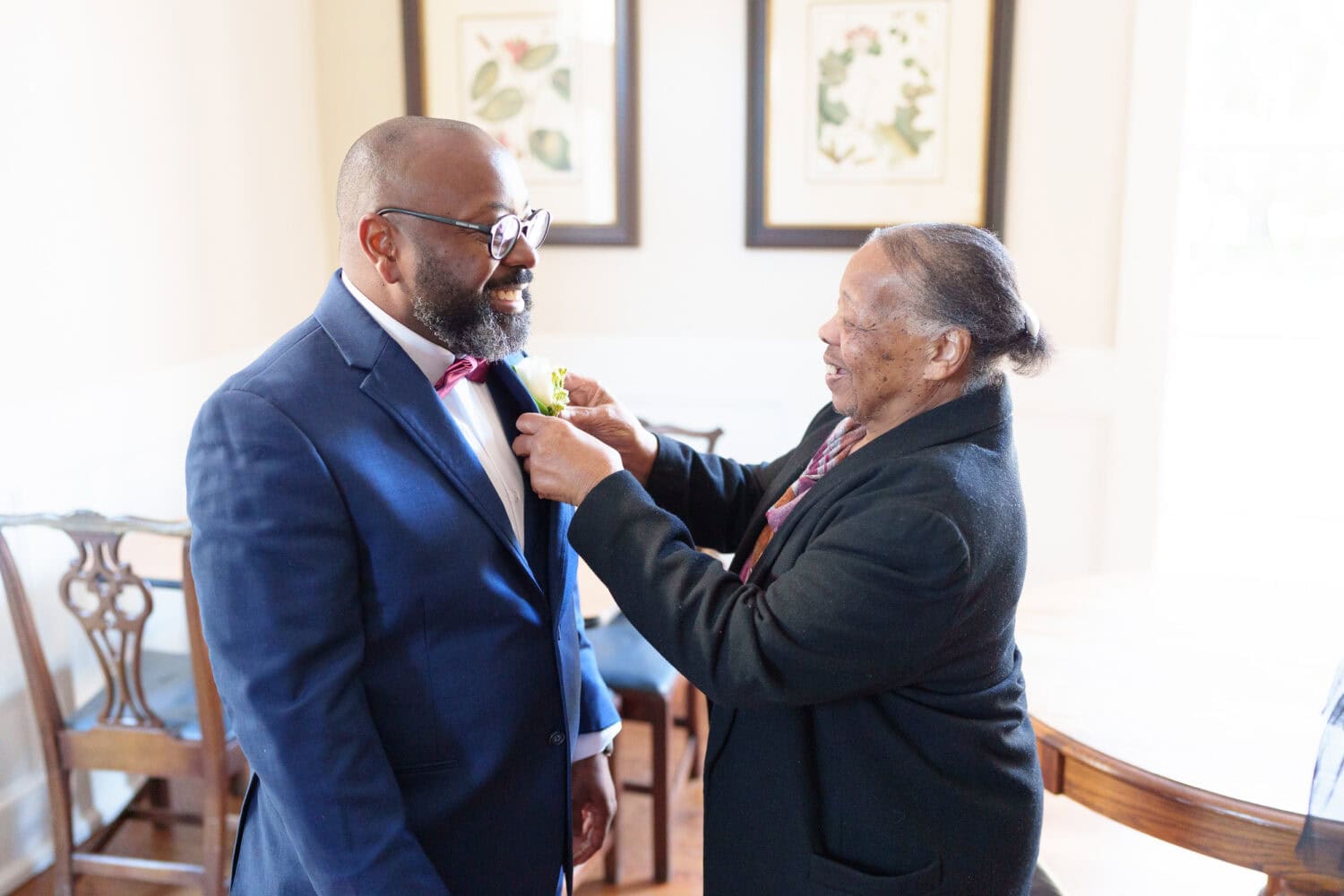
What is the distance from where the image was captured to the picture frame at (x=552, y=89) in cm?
364

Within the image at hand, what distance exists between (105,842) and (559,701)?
1998mm

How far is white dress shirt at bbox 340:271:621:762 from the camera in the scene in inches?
55.2

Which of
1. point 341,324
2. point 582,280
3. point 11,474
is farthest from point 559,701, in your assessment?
point 582,280

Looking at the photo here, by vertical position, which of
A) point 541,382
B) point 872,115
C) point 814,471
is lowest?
point 814,471

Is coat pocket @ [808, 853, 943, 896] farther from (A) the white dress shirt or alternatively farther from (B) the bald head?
(B) the bald head

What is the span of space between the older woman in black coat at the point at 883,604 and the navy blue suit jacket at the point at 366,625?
0.17 metres

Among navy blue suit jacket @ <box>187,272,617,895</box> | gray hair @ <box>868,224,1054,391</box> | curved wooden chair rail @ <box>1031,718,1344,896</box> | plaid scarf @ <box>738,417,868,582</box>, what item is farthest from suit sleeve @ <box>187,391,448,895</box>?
curved wooden chair rail @ <box>1031,718,1344,896</box>

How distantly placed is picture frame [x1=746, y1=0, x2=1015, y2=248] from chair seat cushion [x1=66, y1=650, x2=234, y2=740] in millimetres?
2174

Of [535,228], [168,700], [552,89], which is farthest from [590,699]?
[552,89]

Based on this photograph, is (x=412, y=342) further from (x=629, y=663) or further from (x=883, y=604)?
(x=629, y=663)

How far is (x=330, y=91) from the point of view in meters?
3.90

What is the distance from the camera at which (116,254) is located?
289 centimetres

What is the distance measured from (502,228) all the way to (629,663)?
1.58 metres

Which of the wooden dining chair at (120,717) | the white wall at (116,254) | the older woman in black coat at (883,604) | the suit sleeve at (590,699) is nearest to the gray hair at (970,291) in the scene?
the older woman in black coat at (883,604)
